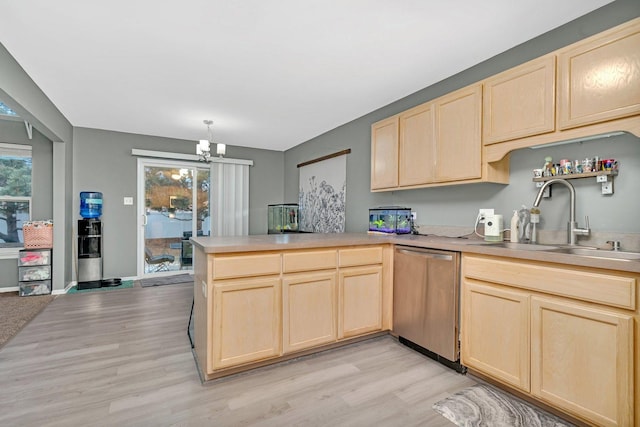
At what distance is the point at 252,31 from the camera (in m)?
2.25

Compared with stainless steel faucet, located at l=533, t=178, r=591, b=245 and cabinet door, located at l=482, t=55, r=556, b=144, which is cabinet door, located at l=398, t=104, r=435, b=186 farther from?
stainless steel faucet, located at l=533, t=178, r=591, b=245

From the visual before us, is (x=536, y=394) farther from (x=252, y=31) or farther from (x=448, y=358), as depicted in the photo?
(x=252, y=31)

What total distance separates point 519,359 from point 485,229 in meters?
0.97

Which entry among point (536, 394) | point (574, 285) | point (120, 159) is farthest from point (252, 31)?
point (120, 159)

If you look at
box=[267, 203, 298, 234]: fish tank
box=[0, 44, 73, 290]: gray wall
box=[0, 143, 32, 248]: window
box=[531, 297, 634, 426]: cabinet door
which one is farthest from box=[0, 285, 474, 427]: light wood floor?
box=[267, 203, 298, 234]: fish tank

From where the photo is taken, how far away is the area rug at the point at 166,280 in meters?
4.84

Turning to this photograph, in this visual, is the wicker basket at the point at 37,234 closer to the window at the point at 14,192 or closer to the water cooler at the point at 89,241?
the water cooler at the point at 89,241

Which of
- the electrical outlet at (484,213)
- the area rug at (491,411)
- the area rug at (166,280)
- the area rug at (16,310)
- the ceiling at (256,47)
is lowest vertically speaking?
the area rug at (491,411)

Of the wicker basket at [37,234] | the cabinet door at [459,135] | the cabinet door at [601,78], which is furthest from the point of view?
the wicker basket at [37,234]

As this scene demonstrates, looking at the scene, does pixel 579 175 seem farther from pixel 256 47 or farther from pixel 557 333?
pixel 256 47

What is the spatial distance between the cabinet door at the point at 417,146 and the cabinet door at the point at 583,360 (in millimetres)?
1439

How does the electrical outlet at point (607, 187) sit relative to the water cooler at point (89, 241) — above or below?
above

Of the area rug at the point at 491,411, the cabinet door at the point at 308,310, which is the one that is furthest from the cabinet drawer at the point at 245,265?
the area rug at the point at 491,411

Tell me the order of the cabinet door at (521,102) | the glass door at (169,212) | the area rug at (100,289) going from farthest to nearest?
the glass door at (169,212) < the area rug at (100,289) < the cabinet door at (521,102)
